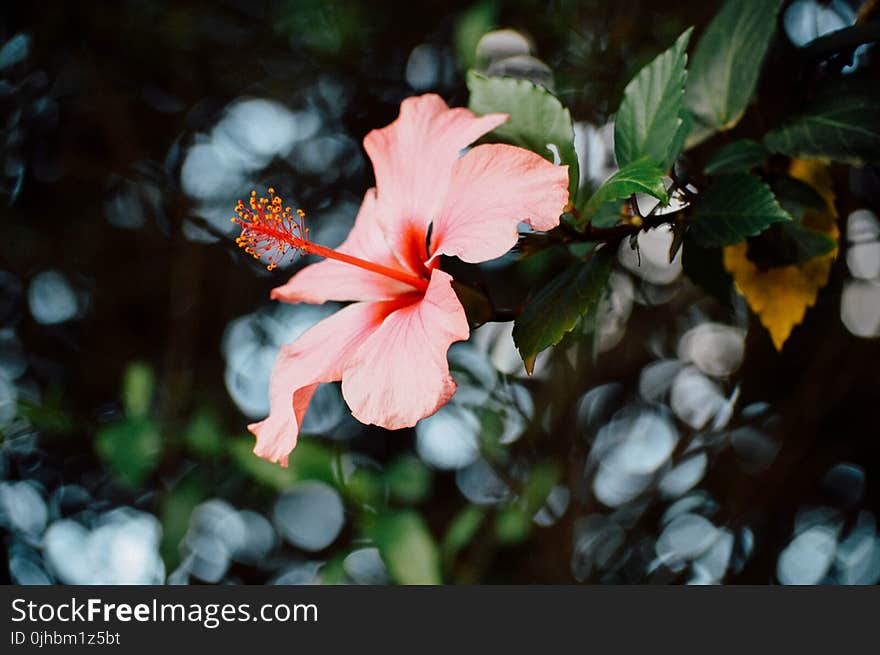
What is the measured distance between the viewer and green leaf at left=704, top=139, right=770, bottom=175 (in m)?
0.68

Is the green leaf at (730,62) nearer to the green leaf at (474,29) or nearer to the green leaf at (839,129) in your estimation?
the green leaf at (839,129)

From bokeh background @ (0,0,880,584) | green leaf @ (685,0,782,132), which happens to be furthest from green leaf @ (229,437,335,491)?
green leaf @ (685,0,782,132)

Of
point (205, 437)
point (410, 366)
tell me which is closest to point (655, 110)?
point (410, 366)

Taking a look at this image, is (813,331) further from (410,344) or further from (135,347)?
(135,347)

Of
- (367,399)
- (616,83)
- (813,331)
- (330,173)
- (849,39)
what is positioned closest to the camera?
(367,399)

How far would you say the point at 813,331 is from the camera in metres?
1.45

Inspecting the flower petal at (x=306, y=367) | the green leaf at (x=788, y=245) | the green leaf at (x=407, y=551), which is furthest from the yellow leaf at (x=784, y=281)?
the green leaf at (x=407, y=551)

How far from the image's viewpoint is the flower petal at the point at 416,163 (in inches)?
24.2

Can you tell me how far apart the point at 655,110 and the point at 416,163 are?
20cm

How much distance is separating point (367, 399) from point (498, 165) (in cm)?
20

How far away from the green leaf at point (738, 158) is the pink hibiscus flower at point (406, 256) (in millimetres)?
239

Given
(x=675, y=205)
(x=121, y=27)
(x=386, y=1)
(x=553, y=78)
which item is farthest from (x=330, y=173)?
(x=675, y=205)

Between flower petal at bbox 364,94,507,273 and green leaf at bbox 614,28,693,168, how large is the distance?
0.12 metres

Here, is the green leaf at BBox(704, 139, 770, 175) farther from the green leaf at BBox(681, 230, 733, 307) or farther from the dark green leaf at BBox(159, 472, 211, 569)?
the dark green leaf at BBox(159, 472, 211, 569)
